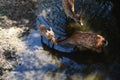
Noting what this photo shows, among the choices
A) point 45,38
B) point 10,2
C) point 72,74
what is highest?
point 10,2

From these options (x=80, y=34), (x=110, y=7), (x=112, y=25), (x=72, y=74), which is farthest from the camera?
(x=110, y=7)

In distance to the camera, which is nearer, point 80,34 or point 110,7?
point 80,34

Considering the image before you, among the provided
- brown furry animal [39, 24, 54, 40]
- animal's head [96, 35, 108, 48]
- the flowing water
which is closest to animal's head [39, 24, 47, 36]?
brown furry animal [39, 24, 54, 40]

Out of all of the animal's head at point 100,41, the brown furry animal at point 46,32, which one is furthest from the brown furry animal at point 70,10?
the animal's head at point 100,41

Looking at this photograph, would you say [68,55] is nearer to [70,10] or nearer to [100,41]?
[100,41]

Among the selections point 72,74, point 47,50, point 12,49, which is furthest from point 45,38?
point 72,74

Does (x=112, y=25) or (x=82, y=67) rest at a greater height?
(x=112, y=25)

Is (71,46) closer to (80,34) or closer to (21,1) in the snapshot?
(80,34)
